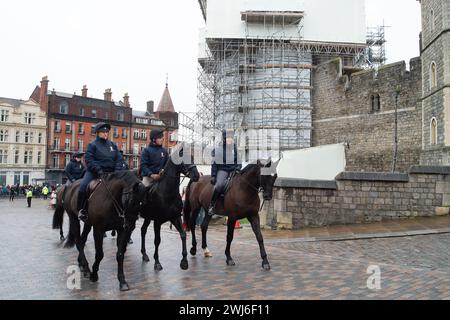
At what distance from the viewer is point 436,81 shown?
2156 centimetres

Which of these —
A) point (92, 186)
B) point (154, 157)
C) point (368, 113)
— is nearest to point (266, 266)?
point (154, 157)

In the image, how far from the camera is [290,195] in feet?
42.0

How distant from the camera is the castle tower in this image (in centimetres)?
2016

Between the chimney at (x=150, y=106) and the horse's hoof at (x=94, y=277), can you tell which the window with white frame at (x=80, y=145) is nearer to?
the chimney at (x=150, y=106)

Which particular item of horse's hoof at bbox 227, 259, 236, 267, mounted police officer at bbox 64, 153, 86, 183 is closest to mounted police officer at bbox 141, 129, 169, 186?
horse's hoof at bbox 227, 259, 236, 267

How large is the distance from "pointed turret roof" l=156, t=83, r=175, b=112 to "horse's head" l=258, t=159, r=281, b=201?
73777 millimetres

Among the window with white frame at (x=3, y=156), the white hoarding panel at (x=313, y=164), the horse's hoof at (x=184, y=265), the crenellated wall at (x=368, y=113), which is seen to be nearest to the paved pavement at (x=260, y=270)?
the horse's hoof at (x=184, y=265)

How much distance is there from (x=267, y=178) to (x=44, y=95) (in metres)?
60.2

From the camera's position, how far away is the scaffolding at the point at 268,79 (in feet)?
110

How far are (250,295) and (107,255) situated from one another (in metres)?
4.54

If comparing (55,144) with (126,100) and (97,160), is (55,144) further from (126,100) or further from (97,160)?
(97,160)

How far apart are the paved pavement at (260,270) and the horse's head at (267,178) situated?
1.41 meters
